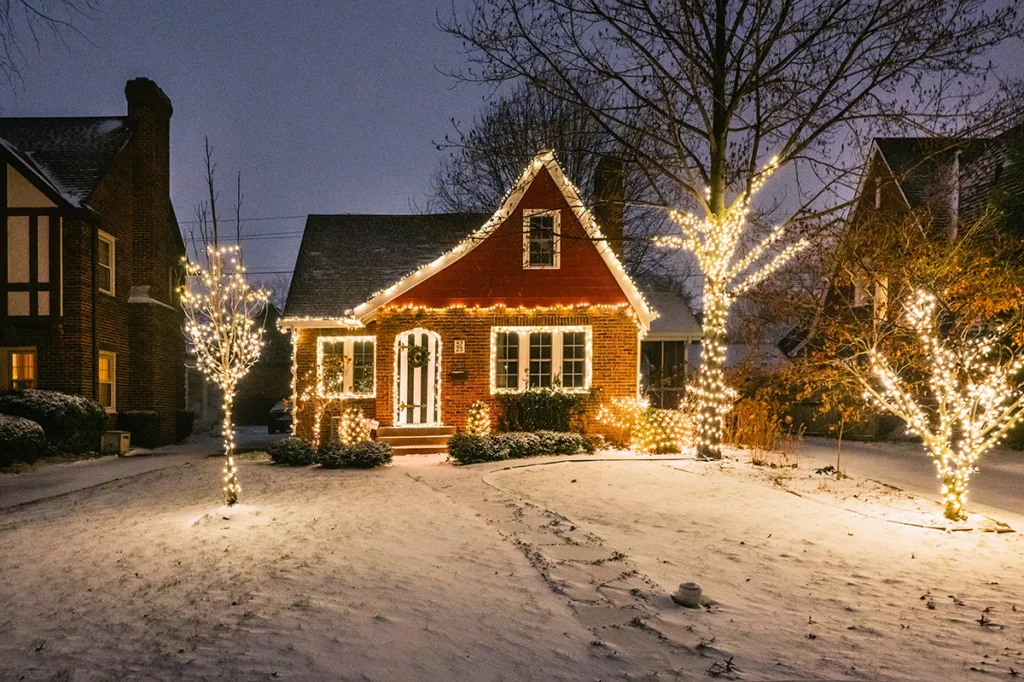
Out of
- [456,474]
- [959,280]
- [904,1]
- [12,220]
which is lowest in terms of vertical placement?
[456,474]

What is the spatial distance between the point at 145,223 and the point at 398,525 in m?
17.0

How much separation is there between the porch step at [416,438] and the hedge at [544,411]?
60.5 inches

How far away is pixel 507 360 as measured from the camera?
53.5 ft

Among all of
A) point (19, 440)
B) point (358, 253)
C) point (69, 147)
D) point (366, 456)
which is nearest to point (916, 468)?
point (366, 456)

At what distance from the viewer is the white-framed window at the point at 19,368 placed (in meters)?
16.8

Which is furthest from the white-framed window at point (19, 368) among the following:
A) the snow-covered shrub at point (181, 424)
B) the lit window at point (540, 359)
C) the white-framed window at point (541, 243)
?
the white-framed window at point (541, 243)

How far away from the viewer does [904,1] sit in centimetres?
1153

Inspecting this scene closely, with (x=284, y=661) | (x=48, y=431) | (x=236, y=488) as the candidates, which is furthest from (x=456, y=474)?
(x=48, y=431)

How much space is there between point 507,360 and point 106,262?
12.1 meters

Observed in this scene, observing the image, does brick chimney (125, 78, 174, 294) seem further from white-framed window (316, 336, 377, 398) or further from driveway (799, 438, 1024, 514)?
driveway (799, 438, 1024, 514)

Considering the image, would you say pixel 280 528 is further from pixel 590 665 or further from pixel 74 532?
pixel 590 665

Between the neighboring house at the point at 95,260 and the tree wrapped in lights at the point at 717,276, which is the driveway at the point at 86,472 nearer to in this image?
the neighboring house at the point at 95,260

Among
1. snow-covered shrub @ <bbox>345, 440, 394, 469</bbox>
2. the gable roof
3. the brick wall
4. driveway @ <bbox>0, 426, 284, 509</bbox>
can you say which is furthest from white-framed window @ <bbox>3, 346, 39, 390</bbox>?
snow-covered shrub @ <bbox>345, 440, 394, 469</bbox>

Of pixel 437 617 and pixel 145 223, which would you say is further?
pixel 145 223
